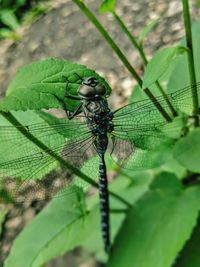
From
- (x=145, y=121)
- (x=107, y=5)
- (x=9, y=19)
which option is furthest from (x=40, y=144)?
(x=9, y=19)

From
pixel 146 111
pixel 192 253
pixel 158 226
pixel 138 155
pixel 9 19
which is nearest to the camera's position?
pixel 146 111

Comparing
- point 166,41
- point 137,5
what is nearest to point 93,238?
point 166,41

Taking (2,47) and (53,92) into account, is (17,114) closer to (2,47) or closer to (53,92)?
(53,92)

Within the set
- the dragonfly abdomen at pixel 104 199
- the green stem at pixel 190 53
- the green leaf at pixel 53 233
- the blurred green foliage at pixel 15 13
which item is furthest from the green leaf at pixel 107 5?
the blurred green foliage at pixel 15 13

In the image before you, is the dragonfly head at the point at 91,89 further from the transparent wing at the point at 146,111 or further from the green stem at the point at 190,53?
the green stem at the point at 190,53

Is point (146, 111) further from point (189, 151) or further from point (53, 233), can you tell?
point (53, 233)

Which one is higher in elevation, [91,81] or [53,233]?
[91,81]

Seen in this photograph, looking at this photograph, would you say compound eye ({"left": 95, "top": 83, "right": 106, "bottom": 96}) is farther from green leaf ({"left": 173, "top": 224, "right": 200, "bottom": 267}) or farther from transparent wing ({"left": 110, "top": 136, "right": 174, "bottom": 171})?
green leaf ({"left": 173, "top": 224, "right": 200, "bottom": 267})
